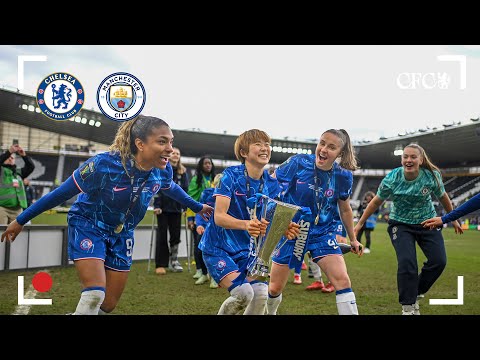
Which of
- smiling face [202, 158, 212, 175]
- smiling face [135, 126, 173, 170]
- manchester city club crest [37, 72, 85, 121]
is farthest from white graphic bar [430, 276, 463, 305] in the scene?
manchester city club crest [37, 72, 85, 121]

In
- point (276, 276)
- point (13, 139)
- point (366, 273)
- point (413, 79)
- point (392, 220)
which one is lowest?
point (366, 273)

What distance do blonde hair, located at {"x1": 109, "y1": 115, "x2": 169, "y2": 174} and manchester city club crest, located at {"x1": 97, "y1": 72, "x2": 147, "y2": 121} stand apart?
0.86m

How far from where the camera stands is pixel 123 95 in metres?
4.23

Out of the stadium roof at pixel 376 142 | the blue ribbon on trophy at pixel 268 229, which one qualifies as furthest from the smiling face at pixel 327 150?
the blue ribbon on trophy at pixel 268 229

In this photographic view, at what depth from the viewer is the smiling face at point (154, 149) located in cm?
341

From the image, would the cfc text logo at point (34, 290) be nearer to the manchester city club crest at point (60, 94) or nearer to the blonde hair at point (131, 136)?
the blonde hair at point (131, 136)

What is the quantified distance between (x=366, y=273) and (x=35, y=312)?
529 centimetres

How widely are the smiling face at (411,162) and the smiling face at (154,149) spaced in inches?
92.9

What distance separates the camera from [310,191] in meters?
3.86

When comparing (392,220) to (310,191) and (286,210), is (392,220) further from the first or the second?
(286,210)

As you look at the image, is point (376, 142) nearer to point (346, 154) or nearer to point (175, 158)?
point (346, 154)

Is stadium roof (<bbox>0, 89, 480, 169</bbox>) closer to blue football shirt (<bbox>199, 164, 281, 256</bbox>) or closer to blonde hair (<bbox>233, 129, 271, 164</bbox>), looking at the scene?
blonde hair (<bbox>233, 129, 271, 164</bbox>)

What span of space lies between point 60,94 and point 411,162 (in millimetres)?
3387
